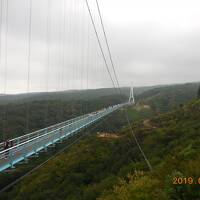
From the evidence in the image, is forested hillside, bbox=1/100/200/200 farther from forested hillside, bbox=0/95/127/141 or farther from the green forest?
forested hillside, bbox=0/95/127/141

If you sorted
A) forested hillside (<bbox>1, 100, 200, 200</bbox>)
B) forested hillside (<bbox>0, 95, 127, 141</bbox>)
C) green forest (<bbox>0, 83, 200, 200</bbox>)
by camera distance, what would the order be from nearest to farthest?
green forest (<bbox>0, 83, 200, 200</bbox>) < forested hillside (<bbox>1, 100, 200, 200</bbox>) < forested hillside (<bbox>0, 95, 127, 141</bbox>)

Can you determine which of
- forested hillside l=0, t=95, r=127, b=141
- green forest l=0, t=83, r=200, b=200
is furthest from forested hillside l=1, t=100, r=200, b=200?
forested hillside l=0, t=95, r=127, b=141

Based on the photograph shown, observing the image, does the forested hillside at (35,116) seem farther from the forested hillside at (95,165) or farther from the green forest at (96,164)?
the forested hillside at (95,165)

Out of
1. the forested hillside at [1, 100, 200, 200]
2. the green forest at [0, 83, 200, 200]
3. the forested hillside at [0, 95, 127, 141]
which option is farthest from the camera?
the forested hillside at [0, 95, 127, 141]

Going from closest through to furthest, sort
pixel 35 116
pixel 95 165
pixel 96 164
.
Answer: pixel 95 165, pixel 96 164, pixel 35 116

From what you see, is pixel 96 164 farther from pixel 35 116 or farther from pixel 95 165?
pixel 35 116

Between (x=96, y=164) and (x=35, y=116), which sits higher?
(x=35, y=116)

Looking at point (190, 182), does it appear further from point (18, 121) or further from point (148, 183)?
point (18, 121)

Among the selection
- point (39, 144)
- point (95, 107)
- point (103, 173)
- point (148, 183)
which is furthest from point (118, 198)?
point (95, 107)

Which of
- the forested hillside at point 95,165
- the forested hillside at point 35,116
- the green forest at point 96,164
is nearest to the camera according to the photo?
the green forest at point 96,164

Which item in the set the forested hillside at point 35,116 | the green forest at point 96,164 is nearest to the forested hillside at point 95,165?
the green forest at point 96,164

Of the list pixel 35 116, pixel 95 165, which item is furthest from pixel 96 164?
pixel 35 116

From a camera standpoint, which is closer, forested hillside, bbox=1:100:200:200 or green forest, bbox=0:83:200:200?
green forest, bbox=0:83:200:200
